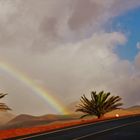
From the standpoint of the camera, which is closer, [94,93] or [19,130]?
[19,130]

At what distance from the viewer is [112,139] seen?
16828 millimetres

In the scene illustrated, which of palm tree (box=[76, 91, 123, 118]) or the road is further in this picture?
palm tree (box=[76, 91, 123, 118])

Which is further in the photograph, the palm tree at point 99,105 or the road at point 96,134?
the palm tree at point 99,105

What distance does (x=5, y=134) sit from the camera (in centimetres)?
2147

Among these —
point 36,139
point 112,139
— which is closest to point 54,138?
point 36,139

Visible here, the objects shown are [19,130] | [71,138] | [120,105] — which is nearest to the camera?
[71,138]

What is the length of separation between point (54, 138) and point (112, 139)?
303 centimetres

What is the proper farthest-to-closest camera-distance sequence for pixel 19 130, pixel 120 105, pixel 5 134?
pixel 120 105, pixel 19 130, pixel 5 134

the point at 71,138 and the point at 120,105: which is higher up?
the point at 120,105

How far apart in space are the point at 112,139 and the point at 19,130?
25.7 feet

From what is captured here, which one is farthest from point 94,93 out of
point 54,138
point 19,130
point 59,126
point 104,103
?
point 54,138

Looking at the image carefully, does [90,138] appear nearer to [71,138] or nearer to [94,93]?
[71,138]

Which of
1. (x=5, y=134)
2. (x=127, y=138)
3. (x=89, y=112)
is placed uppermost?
(x=89, y=112)

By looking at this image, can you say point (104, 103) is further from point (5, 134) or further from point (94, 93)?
point (5, 134)
